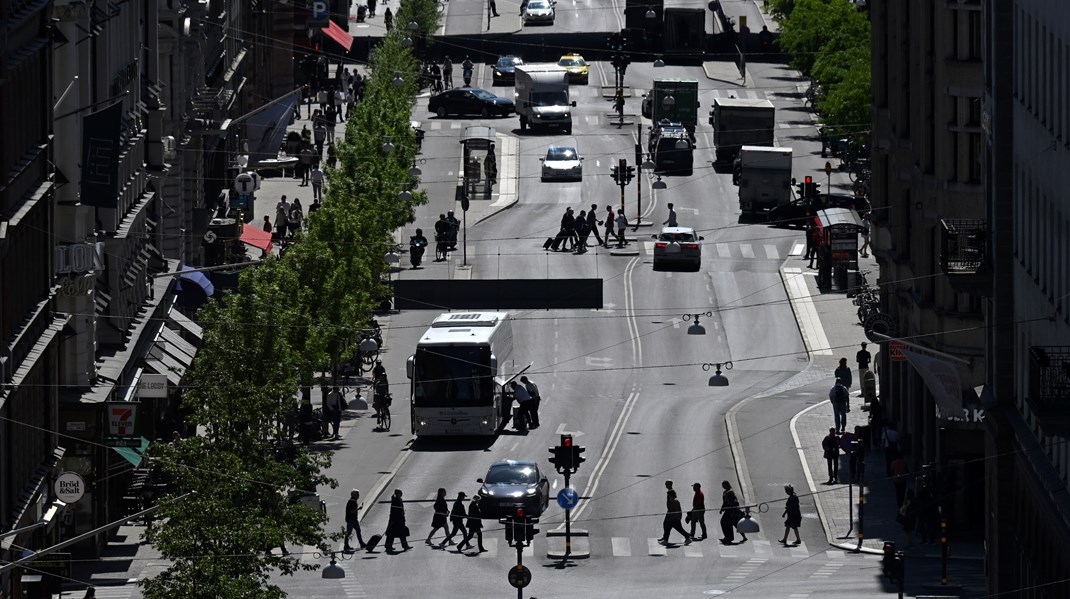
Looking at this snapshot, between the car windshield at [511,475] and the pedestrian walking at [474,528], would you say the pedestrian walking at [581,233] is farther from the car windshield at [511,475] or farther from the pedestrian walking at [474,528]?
the pedestrian walking at [474,528]

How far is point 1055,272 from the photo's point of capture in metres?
42.4

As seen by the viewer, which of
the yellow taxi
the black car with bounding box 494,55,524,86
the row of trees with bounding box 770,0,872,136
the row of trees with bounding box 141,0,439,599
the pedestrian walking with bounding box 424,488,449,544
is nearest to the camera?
the row of trees with bounding box 141,0,439,599

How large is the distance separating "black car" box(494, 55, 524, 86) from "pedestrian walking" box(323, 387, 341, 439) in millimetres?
70409

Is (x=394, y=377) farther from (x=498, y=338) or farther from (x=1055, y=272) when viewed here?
(x=1055, y=272)

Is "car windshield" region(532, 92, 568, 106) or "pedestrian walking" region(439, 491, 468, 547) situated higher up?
"car windshield" region(532, 92, 568, 106)

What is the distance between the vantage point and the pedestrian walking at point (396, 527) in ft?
192

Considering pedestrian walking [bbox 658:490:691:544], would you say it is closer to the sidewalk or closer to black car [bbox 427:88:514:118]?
the sidewalk

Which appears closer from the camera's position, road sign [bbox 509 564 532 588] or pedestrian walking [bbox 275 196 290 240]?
road sign [bbox 509 564 532 588]

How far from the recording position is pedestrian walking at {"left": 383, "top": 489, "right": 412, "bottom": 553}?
2307 inches

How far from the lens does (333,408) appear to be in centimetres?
7244

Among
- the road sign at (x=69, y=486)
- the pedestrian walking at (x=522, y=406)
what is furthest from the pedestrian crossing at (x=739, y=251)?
the road sign at (x=69, y=486)

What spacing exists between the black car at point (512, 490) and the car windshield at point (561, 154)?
175 feet

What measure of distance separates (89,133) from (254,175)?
37020 millimetres

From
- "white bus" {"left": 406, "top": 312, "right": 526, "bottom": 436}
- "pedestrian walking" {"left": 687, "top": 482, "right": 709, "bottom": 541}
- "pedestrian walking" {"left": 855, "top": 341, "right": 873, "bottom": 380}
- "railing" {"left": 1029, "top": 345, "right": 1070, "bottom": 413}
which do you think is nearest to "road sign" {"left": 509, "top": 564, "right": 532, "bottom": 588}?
"pedestrian walking" {"left": 687, "top": 482, "right": 709, "bottom": 541}
